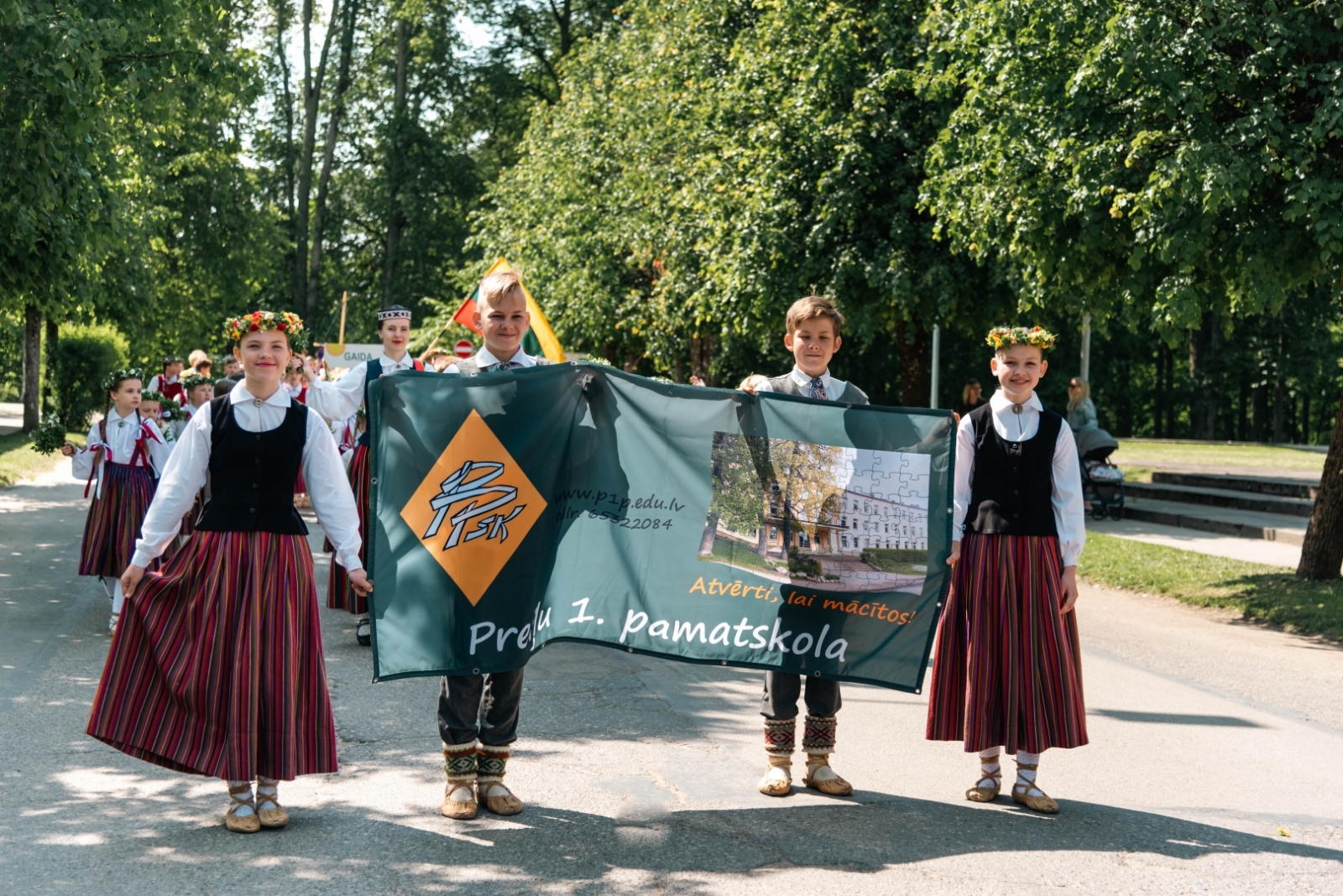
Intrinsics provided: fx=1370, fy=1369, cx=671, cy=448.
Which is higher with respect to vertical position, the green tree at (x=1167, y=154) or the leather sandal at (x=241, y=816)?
the green tree at (x=1167, y=154)

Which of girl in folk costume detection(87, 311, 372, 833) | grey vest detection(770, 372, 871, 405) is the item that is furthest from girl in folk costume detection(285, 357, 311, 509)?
grey vest detection(770, 372, 871, 405)

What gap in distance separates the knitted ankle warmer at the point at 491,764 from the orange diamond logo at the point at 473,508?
0.60 meters

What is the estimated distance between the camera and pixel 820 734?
5902 mm

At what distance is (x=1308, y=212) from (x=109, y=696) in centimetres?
A: 886

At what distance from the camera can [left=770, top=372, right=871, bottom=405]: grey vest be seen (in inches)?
234

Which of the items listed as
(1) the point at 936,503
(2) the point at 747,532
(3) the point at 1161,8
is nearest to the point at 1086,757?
(1) the point at 936,503

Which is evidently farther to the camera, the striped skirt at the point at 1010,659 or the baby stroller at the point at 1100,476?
the baby stroller at the point at 1100,476

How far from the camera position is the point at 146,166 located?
90.9ft

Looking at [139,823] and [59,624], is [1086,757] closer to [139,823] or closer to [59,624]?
[139,823]

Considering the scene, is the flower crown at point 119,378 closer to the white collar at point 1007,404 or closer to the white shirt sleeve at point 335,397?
the white shirt sleeve at point 335,397

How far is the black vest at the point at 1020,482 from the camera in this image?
5.80 metres

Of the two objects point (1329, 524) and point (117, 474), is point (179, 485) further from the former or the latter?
point (1329, 524)

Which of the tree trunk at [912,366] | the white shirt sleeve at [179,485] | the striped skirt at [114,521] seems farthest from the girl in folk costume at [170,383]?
the tree trunk at [912,366]

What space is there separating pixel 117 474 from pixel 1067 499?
6926 mm
